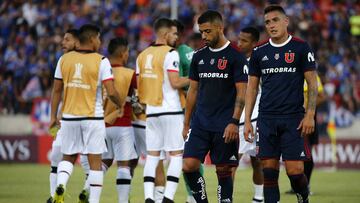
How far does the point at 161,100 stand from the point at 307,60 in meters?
2.90

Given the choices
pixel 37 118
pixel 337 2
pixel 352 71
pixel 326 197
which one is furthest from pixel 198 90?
pixel 337 2

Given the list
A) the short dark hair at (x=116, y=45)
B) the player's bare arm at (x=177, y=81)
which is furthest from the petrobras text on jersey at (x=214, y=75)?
the short dark hair at (x=116, y=45)

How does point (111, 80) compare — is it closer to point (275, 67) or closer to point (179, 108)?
point (179, 108)

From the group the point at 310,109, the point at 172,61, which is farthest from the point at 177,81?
the point at 310,109

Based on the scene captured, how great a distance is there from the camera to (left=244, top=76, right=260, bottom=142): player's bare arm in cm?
1050

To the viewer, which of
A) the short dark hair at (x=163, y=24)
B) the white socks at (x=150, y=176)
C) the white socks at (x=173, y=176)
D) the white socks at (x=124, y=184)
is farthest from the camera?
the short dark hair at (x=163, y=24)

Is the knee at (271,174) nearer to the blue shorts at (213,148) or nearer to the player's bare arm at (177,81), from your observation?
the blue shorts at (213,148)

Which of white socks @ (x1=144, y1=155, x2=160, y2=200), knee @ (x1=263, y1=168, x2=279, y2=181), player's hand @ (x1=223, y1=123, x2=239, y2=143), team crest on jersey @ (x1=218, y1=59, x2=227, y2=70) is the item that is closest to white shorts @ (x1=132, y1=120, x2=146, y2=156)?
white socks @ (x1=144, y1=155, x2=160, y2=200)

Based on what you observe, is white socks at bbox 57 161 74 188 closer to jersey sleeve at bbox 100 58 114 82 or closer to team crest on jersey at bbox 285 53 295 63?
jersey sleeve at bbox 100 58 114 82

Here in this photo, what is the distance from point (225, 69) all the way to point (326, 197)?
542 centimetres

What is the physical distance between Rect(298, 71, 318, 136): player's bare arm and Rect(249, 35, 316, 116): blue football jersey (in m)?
0.09

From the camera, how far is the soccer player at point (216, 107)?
35.4 feet

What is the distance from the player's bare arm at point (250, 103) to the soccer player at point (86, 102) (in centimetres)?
194

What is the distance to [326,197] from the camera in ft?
50.6
